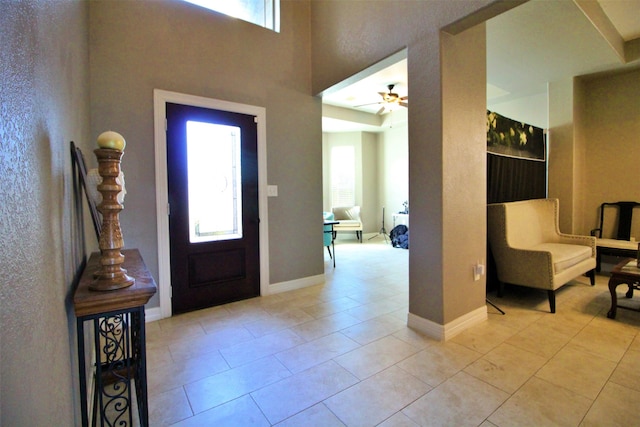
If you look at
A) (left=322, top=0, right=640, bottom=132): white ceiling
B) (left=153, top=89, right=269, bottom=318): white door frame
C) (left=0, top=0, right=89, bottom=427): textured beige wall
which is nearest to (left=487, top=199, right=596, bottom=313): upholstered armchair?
(left=322, top=0, right=640, bottom=132): white ceiling

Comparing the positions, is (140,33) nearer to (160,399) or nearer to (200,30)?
(200,30)

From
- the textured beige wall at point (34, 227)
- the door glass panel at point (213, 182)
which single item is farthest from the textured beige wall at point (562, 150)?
the textured beige wall at point (34, 227)

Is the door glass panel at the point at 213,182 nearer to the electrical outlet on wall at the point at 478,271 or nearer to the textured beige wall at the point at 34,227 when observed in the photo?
the textured beige wall at the point at 34,227

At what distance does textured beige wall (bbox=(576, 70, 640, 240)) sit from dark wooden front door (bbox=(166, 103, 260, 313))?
4.98 metres

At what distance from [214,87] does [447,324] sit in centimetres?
313

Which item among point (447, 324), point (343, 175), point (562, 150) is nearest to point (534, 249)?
point (447, 324)

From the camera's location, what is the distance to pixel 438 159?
237 cm

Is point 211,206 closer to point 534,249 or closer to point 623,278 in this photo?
point 534,249

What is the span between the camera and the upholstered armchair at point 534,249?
2943 millimetres

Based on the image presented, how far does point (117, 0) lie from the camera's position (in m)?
2.61

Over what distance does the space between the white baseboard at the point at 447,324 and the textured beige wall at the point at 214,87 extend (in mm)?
1617

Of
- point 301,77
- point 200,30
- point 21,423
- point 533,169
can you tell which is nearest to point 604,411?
point 21,423

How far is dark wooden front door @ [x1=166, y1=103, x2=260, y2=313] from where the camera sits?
2.95 meters

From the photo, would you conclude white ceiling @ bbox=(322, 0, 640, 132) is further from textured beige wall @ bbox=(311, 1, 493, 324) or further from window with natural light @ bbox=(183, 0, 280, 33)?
window with natural light @ bbox=(183, 0, 280, 33)
